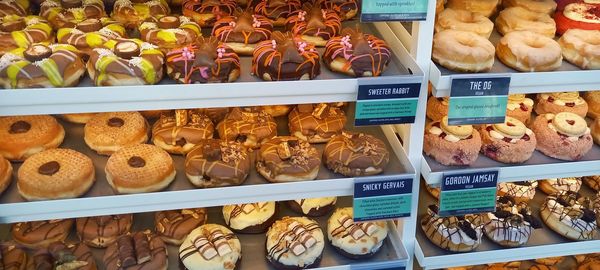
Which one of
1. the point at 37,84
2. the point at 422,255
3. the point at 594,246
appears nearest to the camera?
the point at 37,84

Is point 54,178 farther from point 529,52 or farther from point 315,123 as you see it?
point 529,52

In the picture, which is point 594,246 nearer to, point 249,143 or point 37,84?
point 249,143

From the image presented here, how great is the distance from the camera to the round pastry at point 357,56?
220cm

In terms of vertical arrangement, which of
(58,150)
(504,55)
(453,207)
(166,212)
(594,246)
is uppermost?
(504,55)

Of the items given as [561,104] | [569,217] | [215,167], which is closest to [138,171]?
[215,167]

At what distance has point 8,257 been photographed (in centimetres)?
244

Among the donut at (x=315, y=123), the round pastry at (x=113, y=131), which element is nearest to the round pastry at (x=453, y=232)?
the donut at (x=315, y=123)

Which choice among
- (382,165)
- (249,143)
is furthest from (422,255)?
(249,143)

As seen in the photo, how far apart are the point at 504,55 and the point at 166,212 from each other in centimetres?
158

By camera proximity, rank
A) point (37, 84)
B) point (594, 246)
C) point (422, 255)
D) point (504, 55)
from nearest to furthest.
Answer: point (37, 84) < point (504, 55) < point (422, 255) < point (594, 246)

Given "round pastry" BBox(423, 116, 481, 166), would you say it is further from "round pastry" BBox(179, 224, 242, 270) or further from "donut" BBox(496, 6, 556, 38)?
"round pastry" BBox(179, 224, 242, 270)

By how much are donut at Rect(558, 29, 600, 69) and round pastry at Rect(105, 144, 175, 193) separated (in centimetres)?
164

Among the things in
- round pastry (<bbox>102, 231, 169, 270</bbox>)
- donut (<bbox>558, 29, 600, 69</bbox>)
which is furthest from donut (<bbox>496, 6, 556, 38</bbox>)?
round pastry (<bbox>102, 231, 169, 270</bbox>)

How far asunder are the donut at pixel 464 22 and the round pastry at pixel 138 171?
1263mm
